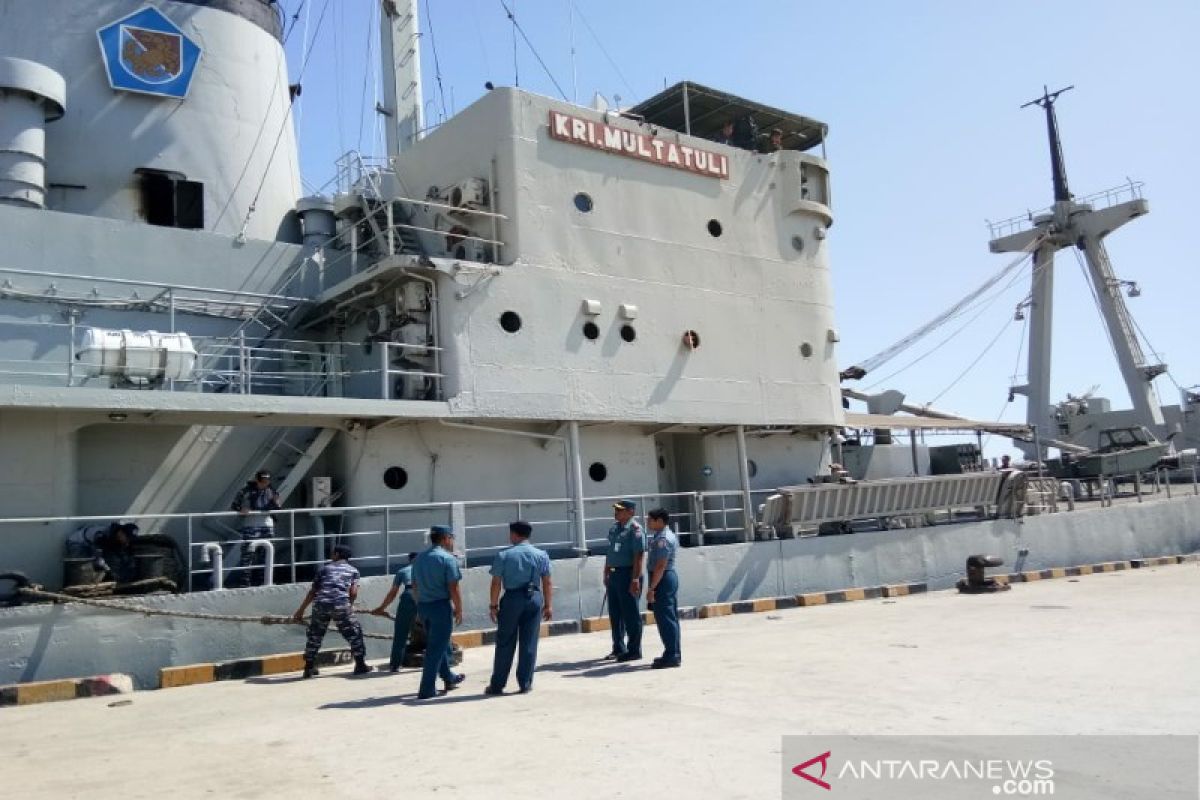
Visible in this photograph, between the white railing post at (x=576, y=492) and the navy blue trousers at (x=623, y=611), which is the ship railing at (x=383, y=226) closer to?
the white railing post at (x=576, y=492)

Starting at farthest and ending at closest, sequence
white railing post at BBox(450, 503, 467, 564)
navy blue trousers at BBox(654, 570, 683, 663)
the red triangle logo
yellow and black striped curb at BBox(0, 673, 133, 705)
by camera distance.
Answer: white railing post at BBox(450, 503, 467, 564) < navy blue trousers at BBox(654, 570, 683, 663) < yellow and black striped curb at BBox(0, 673, 133, 705) < the red triangle logo

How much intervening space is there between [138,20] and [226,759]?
11868 mm

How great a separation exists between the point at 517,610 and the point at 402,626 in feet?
6.39

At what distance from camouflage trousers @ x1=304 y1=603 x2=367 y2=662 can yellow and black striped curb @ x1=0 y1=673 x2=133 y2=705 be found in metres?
1.75

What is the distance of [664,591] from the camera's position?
863cm

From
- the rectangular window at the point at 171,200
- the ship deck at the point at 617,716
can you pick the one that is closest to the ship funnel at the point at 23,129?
the rectangular window at the point at 171,200

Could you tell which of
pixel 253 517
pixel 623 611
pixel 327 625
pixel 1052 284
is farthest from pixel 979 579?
pixel 1052 284

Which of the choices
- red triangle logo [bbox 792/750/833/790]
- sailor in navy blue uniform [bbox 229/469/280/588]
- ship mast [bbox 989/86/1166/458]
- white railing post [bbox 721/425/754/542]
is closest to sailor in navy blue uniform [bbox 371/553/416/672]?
sailor in navy blue uniform [bbox 229/469/280/588]

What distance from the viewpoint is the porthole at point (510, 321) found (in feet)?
41.2

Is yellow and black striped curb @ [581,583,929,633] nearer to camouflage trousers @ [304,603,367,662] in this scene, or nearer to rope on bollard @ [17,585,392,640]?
rope on bollard @ [17,585,392,640]

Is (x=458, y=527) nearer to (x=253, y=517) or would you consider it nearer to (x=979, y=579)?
(x=253, y=517)

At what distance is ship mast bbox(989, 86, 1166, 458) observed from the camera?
111 feet

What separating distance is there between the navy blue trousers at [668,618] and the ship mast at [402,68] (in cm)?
1039

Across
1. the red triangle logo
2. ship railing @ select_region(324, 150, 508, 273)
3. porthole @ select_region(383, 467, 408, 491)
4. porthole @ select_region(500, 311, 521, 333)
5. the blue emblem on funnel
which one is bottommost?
the red triangle logo
